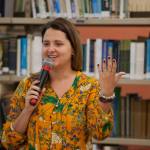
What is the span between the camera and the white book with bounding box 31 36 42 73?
6.05 ft

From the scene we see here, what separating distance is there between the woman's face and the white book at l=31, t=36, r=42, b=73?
2.04ft

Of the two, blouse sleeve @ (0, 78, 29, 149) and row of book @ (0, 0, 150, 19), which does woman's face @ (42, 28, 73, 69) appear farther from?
row of book @ (0, 0, 150, 19)

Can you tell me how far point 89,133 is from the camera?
1.17 meters

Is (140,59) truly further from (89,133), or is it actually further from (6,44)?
(6,44)

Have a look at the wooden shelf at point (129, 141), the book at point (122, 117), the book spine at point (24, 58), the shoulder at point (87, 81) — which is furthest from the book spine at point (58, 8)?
the wooden shelf at point (129, 141)

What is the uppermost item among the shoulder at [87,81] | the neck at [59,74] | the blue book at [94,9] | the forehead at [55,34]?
the blue book at [94,9]

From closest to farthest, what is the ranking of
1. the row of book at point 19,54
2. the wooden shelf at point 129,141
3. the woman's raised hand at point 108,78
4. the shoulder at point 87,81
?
the woman's raised hand at point 108,78 → the shoulder at point 87,81 → the wooden shelf at point 129,141 → the row of book at point 19,54

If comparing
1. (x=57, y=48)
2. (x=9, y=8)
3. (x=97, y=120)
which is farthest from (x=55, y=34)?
(x=9, y=8)

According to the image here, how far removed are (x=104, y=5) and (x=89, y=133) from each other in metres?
1.07

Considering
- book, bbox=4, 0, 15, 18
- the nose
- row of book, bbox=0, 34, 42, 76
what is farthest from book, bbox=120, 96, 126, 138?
book, bbox=4, 0, 15, 18

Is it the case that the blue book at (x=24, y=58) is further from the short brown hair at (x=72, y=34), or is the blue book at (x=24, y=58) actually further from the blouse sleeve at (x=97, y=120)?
the blouse sleeve at (x=97, y=120)

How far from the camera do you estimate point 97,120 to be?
1.11 m

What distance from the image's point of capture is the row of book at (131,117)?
183 centimetres

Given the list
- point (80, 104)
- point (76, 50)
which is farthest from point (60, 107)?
point (76, 50)
